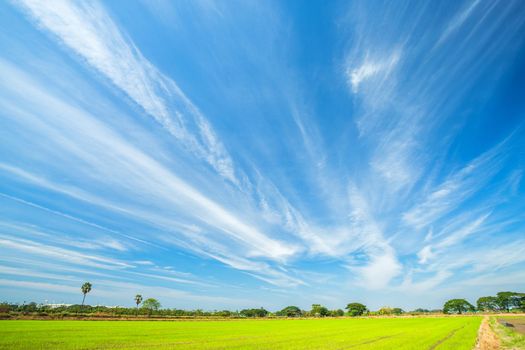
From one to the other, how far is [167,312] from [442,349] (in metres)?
113

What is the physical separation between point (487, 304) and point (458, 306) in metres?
24.8

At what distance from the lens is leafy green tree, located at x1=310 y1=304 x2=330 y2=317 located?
16150cm

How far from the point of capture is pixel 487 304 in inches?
6786

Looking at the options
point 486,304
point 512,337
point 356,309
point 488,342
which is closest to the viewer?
point 488,342

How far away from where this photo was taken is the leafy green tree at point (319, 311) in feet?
530

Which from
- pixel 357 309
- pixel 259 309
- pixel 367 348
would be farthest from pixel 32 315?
pixel 357 309

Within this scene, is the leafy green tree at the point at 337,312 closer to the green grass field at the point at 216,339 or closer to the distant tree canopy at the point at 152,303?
the distant tree canopy at the point at 152,303

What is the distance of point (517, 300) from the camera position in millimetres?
149625

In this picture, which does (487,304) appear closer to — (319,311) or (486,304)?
(486,304)

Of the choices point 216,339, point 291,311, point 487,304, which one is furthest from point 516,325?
point 487,304

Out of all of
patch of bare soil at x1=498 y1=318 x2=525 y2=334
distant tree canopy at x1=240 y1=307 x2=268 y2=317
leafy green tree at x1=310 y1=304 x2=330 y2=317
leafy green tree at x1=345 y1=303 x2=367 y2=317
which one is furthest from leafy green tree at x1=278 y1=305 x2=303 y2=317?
patch of bare soil at x1=498 y1=318 x2=525 y2=334

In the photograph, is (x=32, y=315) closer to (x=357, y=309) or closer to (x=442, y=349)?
(x=442, y=349)

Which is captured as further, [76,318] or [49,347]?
[76,318]

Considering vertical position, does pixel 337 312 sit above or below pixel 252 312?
above
